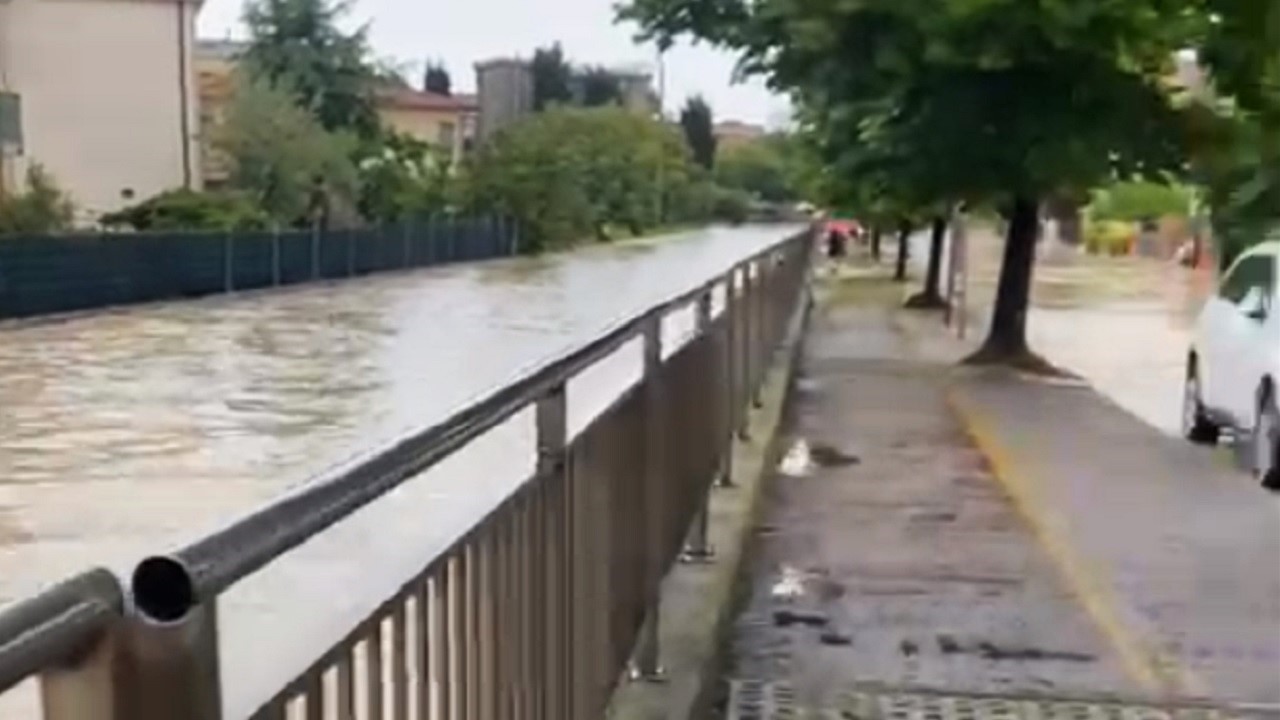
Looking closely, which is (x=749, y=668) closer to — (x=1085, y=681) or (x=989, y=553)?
(x=1085, y=681)

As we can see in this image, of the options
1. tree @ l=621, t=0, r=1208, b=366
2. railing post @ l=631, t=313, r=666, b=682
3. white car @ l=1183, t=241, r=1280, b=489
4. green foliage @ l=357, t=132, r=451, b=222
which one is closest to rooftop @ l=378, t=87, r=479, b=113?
green foliage @ l=357, t=132, r=451, b=222

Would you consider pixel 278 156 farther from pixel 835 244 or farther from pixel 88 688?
pixel 88 688

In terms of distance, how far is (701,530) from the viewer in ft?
25.2

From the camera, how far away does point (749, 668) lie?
6609 millimetres

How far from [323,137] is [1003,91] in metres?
32.9

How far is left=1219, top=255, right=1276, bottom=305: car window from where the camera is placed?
504 inches

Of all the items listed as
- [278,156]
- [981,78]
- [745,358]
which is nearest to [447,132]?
[278,156]

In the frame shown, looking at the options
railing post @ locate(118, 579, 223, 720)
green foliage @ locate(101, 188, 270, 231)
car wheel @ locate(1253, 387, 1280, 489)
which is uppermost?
railing post @ locate(118, 579, 223, 720)

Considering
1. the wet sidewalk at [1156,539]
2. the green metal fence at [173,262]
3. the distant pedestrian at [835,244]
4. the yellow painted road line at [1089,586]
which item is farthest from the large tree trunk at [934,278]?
the yellow painted road line at [1089,586]

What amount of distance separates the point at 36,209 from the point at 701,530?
26905 mm

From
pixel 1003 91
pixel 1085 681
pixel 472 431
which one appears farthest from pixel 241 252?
pixel 472 431

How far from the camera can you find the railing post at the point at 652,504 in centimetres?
539

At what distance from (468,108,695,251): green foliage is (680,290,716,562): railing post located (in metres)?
52.6

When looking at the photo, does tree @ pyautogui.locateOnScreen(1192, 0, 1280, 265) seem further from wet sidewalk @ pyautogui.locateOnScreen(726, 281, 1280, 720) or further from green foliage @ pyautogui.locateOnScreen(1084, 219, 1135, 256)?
green foliage @ pyautogui.locateOnScreen(1084, 219, 1135, 256)
